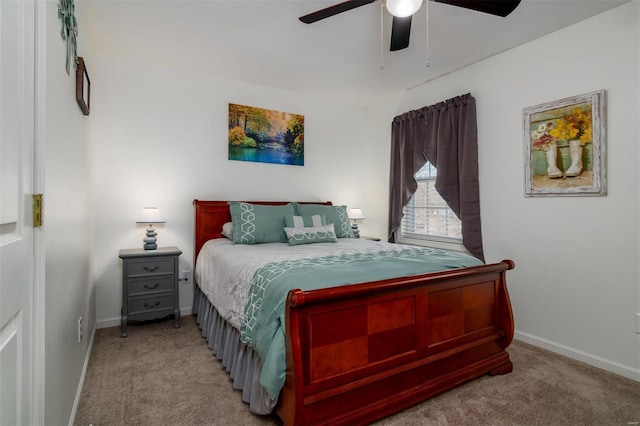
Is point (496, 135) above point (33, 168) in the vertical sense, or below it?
above

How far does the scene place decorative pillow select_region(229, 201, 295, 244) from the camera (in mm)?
3090

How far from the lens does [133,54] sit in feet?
10.3

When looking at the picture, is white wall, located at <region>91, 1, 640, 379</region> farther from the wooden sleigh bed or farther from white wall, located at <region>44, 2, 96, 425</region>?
white wall, located at <region>44, 2, 96, 425</region>

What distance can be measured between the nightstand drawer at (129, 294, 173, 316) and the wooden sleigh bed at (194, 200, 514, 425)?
6.12ft

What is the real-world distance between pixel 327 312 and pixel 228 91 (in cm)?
306

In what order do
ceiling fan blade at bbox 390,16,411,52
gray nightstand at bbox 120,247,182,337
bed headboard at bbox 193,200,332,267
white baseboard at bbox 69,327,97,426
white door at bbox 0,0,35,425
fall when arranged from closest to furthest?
white door at bbox 0,0,35,425 < white baseboard at bbox 69,327,97,426 < ceiling fan blade at bbox 390,16,411,52 < gray nightstand at bbox 120,247,182,337 < bed headboard at bbox 193,200,332,267

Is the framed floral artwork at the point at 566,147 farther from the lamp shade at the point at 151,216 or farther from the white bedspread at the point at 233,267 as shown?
the lamp shade at the point at 151,216

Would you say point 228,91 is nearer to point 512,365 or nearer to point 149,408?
point 149,408

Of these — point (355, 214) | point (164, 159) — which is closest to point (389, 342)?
point (355, 214)

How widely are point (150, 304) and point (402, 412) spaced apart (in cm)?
234

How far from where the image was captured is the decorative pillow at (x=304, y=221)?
3270mm

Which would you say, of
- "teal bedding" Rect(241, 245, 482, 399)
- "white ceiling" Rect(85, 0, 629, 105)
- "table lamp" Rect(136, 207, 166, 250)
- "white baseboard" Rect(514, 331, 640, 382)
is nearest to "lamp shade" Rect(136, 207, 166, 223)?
"table lamp" Rect(136, 207, 166, 250)

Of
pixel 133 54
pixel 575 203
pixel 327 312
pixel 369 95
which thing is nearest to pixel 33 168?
pixel 327 312

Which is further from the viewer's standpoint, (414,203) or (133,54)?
(414,203)
